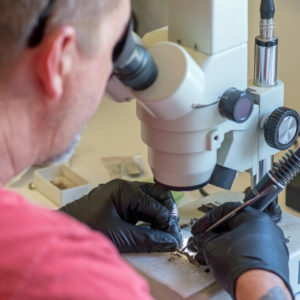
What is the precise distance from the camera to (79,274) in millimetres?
716

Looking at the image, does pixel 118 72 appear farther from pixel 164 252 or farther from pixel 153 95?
pixel 164 252

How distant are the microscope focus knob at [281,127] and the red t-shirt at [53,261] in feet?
2.16

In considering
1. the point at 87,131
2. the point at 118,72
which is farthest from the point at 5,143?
the point at 87,131

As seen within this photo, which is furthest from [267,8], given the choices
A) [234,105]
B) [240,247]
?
[240,247]

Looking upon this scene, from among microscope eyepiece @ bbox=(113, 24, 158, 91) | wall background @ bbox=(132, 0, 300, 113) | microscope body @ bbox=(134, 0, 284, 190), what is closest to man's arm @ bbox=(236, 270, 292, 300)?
microscope body @ bbox=(134, 0, 284, 190)

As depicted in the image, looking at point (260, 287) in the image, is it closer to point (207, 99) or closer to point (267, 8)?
point (207, 99)

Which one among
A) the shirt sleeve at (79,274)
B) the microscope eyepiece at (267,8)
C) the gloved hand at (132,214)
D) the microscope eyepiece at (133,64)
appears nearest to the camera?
the shirt sleeve at (79,274)

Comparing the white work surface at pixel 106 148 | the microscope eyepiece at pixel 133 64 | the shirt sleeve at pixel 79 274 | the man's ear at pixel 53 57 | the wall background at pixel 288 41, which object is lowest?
the white work surface at pixel 106 148

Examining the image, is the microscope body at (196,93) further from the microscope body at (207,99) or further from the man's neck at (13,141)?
the man's neck at (13,141)

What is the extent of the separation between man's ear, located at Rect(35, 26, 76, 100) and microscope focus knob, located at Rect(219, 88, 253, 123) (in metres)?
0.48

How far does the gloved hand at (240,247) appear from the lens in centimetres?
126

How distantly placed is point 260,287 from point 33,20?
67 cm

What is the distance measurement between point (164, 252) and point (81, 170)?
2.24 ft

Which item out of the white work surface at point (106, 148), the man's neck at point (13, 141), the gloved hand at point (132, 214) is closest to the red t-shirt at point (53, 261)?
the man's neck at point (13, 141)
